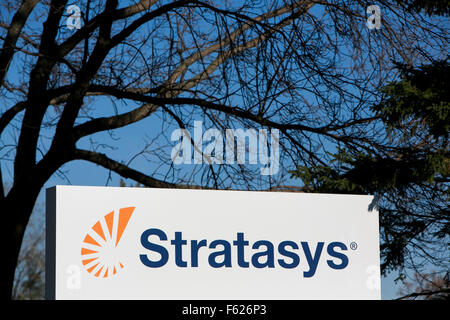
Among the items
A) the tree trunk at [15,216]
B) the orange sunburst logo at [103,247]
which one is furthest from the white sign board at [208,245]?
the tree trunk at [15,216]

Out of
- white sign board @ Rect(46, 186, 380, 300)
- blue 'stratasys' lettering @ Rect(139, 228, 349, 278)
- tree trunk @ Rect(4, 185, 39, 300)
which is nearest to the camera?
white sign board @ Rect(46, 186, 380, 300)

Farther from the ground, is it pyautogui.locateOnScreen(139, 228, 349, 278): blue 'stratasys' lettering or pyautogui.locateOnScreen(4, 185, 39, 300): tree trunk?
pyautogui.locateOnScreen(4, 185, 39, 300): tree trunk

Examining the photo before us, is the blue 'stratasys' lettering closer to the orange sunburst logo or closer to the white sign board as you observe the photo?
the white sign board

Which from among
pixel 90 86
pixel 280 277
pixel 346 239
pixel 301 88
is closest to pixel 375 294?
pixel 346 239

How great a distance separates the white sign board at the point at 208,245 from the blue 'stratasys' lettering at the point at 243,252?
0.04ft

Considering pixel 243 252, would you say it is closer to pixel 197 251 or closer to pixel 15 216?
pixel 197 251

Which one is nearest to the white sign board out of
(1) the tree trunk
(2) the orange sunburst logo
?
(2) the orange sunburst logo

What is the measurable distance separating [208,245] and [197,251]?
0.15m

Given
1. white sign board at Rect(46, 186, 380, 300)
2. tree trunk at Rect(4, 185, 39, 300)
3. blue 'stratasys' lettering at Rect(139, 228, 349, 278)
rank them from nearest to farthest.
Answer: white sign board at Rect(46, 186, 380, 300), blue 'stratasys' lettering at Rect(139, 228, 349, 278), tree trunk at Rect(4, 185, 39, 300)

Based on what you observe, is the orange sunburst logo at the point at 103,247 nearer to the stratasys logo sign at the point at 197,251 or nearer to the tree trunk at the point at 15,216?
the stratasys logo sign at the point at 197,251

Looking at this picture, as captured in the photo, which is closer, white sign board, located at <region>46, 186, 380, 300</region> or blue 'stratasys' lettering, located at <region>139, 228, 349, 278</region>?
white sign board, located at <region>46, 186, 380, 300</region>

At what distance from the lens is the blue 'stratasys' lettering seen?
23.6ft

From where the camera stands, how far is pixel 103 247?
275 inches

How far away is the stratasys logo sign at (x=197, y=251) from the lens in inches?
274
